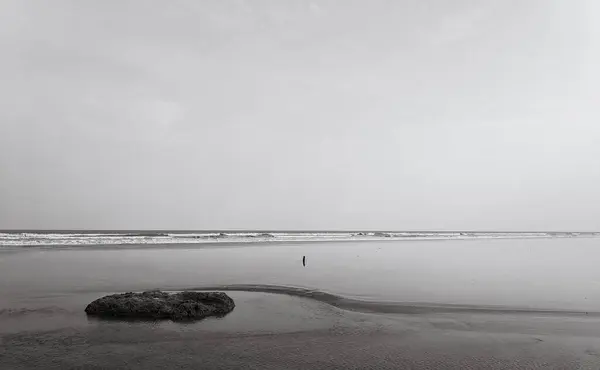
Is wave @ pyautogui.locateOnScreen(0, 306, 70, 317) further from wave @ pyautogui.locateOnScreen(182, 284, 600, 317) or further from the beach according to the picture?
wave @ pyautogui.locateOnScreen(182, 284, 600, 317)

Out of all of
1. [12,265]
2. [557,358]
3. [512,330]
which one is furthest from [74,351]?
[12,265]

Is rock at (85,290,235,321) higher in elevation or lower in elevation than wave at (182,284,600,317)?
higher

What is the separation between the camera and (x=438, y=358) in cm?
878

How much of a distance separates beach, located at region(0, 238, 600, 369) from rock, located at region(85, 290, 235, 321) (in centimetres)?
54

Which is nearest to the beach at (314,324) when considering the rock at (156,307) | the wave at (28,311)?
the wave at (28,311)

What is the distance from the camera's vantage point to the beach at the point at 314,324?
330 inches

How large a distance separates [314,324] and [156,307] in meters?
5.36

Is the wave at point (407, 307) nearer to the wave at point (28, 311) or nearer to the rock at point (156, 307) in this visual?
the rock at point (156, 307)

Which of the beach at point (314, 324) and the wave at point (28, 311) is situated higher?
the wave at point (28, 311)

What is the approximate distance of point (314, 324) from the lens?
1145 centimetres

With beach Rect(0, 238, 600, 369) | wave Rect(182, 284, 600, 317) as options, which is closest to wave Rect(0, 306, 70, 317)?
beach Rect(0, 238, 600, 369)

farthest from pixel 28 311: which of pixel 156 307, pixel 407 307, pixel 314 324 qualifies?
pixel 407 307

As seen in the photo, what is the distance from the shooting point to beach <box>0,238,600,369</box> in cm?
839

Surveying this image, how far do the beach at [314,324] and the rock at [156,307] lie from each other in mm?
538
